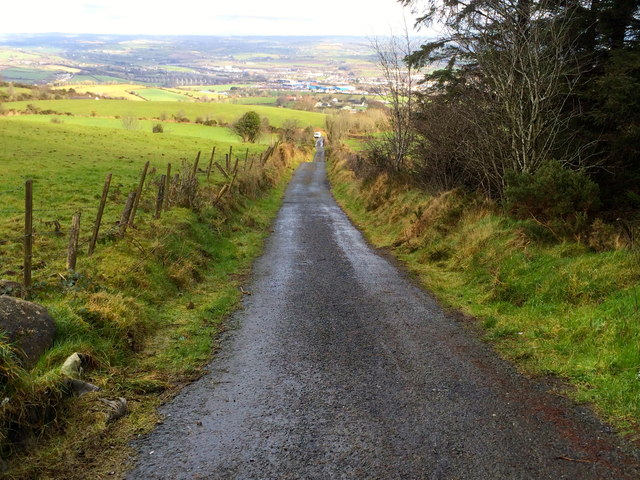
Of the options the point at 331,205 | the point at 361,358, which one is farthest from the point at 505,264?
the point at 331,205

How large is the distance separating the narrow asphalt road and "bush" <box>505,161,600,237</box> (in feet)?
12.2

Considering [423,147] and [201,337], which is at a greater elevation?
[423,147]

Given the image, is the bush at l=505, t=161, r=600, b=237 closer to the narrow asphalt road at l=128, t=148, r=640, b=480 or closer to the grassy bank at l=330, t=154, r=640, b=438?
the grassy bank at l=330, t=154, r=640, b=438

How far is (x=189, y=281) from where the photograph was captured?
11.0m

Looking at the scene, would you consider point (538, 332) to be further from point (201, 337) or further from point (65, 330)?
point (65, 330)

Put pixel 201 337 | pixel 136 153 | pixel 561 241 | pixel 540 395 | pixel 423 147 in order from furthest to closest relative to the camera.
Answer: pixel 136 153, pixel 423 147, pixel 561 241, pixel 201 337, pixel 540 395

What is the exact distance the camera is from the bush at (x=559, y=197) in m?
10.7

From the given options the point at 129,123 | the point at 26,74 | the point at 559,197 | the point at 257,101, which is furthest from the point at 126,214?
the point at 26,74

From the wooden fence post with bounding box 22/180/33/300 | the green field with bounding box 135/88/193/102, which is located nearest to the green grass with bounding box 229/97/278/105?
the green field with bounding box 135/88/193/102

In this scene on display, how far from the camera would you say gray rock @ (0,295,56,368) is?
5.85 metres

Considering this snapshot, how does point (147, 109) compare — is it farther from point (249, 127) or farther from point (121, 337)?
point (121, 337)

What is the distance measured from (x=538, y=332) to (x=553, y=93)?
7217mm

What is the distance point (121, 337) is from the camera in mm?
7328

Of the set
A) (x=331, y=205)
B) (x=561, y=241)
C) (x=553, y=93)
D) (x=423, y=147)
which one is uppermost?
(x=553, y=93)
